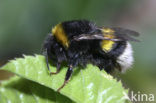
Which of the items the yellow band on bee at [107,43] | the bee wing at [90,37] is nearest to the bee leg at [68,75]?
the bee wing at [90,37]

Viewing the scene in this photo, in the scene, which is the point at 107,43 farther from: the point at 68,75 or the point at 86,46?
the point at 68,75

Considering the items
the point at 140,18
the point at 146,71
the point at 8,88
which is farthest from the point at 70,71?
the point at 140,18

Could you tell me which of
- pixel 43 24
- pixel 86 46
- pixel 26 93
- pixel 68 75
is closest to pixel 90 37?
pixel 86 46

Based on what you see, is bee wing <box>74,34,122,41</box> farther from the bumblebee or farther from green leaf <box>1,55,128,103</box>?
green leaf <box>1,55,128,103</box>

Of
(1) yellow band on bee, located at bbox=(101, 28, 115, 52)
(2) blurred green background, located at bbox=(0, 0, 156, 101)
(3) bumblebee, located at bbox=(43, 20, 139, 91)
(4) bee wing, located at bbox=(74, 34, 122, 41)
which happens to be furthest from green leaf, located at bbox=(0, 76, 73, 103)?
(2) blurred green background, located at bbox=(0, 0, 156, 101)

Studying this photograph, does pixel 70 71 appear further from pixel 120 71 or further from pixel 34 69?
A: pixel 120 71
